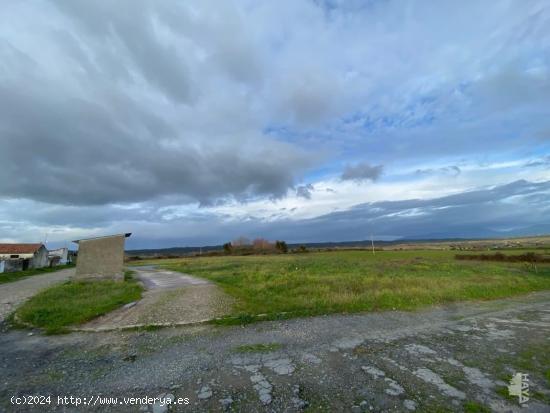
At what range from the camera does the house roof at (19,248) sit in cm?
4628

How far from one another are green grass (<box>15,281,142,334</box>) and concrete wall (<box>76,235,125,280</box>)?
267cm

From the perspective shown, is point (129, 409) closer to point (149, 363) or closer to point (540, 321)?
point (149, 363)

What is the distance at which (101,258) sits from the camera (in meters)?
20.8

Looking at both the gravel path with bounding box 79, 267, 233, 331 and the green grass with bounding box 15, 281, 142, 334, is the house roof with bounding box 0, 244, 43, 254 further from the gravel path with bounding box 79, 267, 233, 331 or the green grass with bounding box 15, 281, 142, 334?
the gravel path with bounding box 79, 267, 233, 331

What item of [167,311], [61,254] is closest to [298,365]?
[167,311]

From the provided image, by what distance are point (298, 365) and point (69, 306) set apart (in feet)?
35.3

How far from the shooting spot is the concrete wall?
20328 millimetres

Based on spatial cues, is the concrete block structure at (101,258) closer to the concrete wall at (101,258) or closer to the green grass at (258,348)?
the concrete wall at (101,258)

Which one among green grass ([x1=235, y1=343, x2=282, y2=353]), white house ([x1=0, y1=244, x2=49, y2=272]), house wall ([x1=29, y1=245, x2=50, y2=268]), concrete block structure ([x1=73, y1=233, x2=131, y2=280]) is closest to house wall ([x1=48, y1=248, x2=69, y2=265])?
house wall ([x1=29, y1=245, x2=50, y2=268])

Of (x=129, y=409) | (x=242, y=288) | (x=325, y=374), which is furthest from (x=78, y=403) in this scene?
(x=242, y=288)

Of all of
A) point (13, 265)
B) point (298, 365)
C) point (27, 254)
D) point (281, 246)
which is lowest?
point (298, 365)

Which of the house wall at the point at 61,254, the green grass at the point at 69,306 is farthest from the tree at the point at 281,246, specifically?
the green grass at the point at 69,306

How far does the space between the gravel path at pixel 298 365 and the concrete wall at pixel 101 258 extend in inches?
466

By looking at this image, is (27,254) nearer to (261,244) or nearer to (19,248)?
(19,248)
